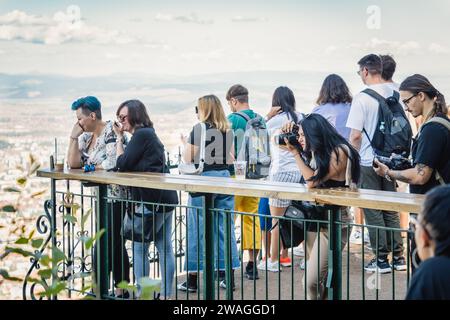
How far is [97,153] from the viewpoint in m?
5.73

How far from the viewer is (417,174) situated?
4230 mm

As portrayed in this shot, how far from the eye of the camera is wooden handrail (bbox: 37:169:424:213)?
382 centimetres

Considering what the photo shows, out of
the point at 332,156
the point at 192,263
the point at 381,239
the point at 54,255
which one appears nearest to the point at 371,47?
the point at 381,239

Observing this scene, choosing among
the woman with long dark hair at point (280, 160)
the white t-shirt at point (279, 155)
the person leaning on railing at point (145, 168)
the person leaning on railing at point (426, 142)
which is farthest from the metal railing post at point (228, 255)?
the white t-shirt at point (279, 155)

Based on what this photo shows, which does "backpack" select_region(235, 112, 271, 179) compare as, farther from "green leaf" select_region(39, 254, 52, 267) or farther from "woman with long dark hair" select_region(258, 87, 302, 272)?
"green leaf" select_region(39, 254, 52, 267)

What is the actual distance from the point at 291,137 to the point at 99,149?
5.88 feet

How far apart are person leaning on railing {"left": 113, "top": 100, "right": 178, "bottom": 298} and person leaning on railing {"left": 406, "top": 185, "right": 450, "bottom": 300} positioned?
10.2ft

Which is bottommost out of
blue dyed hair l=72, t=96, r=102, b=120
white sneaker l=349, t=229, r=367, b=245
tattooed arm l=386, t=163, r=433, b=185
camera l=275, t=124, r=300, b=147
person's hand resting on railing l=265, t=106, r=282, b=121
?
white sneaker l=349, t=229, r=367, b=245

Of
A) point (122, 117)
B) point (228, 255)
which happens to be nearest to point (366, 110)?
point (122, 117)

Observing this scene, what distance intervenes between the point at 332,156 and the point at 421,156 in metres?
0.50

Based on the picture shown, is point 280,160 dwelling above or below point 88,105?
below

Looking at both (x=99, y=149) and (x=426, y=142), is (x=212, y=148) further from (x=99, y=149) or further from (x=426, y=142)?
(x=426, y=142)

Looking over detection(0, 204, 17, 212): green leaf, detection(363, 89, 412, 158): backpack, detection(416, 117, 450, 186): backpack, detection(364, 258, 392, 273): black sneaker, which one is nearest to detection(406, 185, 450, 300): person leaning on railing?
detection(0, 204, 17, 212): green leaf

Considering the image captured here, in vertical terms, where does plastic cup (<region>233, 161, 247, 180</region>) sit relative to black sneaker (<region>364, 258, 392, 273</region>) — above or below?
above
